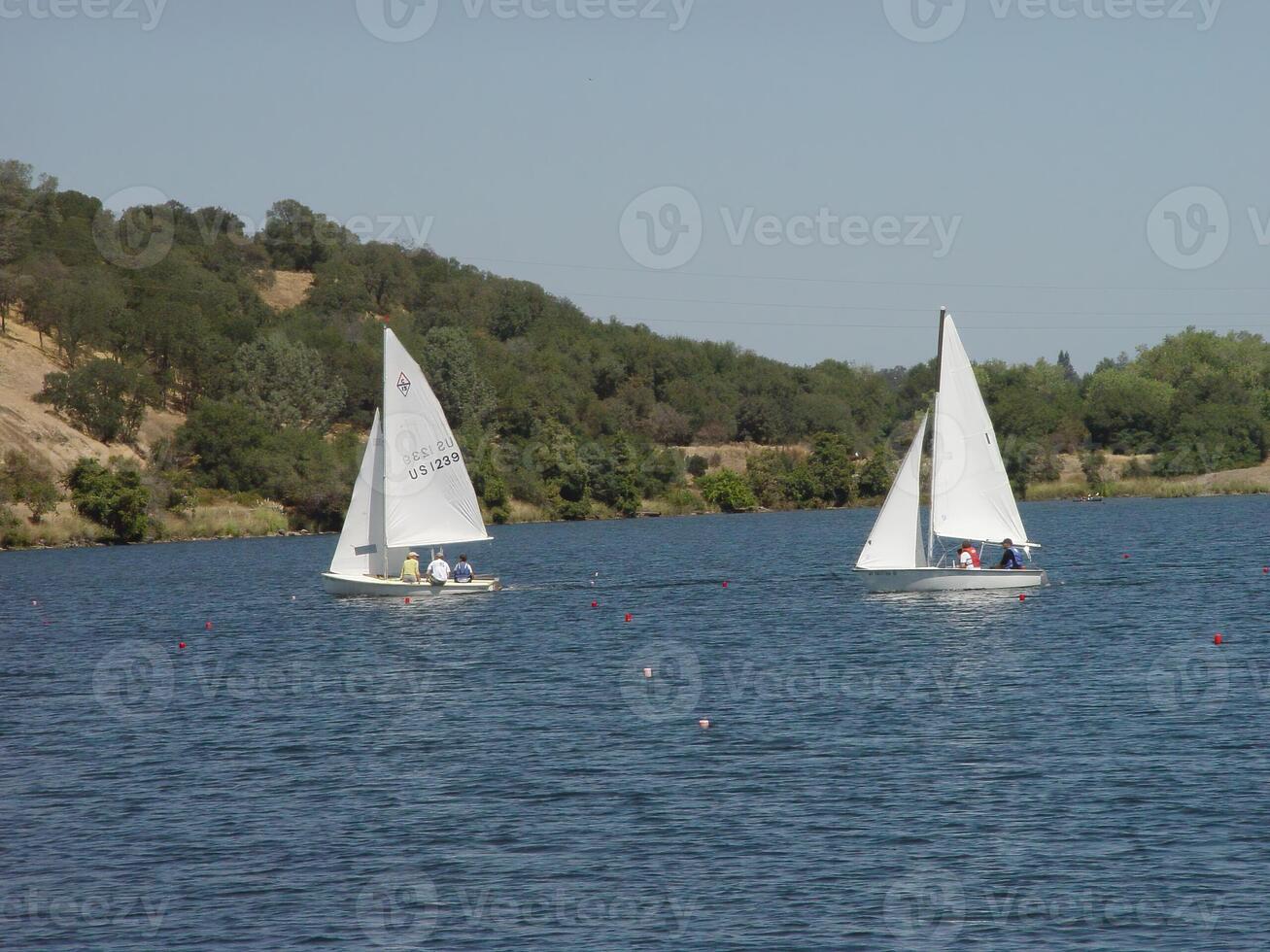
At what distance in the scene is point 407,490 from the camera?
190 ft

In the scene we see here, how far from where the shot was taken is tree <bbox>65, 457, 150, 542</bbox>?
103188 millimetres

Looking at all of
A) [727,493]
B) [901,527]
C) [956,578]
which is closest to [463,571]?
[901,527]

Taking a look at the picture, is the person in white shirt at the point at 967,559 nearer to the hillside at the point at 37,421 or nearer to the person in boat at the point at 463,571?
the person in boat at the point at 463,571

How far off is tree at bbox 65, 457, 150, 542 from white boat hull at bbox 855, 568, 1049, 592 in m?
64.1

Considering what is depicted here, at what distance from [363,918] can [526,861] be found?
310cm

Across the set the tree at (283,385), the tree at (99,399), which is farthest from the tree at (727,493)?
the tree at (99,399)

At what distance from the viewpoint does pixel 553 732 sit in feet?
107

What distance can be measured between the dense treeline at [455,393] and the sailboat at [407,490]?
56.4 metres

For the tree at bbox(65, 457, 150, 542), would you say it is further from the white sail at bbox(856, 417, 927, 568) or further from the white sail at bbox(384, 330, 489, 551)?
the white sail at bbox(856, 417, 927, 568)

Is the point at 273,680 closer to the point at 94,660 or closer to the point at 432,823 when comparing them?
the point at 94,660

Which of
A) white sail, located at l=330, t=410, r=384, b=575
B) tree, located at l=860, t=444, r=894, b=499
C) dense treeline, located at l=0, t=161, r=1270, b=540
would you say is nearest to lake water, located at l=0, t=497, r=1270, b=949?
white sail, located at l=330, t=410, r=384, b=575

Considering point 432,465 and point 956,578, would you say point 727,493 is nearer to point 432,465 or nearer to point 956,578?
point 432,465

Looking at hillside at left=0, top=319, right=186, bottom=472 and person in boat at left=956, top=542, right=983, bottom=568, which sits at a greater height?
hillside at left=0, top=319, right=186, bottom=472

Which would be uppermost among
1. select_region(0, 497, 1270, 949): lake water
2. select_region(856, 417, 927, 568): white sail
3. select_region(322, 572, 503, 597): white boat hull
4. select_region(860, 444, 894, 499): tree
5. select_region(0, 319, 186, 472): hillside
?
select_region(0, 319, 186, 472): hillside
